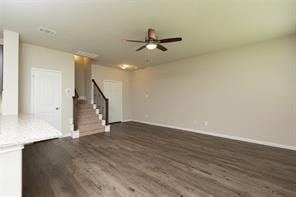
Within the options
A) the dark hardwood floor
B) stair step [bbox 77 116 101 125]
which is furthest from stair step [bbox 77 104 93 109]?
the dark hardwood floor

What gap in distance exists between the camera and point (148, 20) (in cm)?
299

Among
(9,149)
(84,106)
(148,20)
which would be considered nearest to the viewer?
(9,149)

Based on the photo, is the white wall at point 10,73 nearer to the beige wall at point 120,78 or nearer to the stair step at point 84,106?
the stair step at point 84,106

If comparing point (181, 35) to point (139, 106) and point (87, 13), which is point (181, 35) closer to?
point (87, 13)

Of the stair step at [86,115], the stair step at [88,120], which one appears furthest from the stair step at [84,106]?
the stair step at [88,120]

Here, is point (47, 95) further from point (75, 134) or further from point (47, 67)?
point (75, 134)

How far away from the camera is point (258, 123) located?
421 cm

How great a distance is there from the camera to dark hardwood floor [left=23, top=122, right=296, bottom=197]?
212cm

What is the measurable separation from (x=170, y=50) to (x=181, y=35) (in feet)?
3.97

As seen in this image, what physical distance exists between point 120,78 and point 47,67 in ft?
12.0

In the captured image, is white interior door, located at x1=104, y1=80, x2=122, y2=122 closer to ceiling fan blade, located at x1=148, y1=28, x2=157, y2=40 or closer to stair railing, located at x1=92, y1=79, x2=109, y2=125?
stair railing, located at x1=92, y1=79, x2=109, y2=125

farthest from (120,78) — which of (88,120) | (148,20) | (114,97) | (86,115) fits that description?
(148,20)

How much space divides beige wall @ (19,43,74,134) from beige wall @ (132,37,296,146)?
3.71 m

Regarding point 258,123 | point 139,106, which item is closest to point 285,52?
point 258,123
